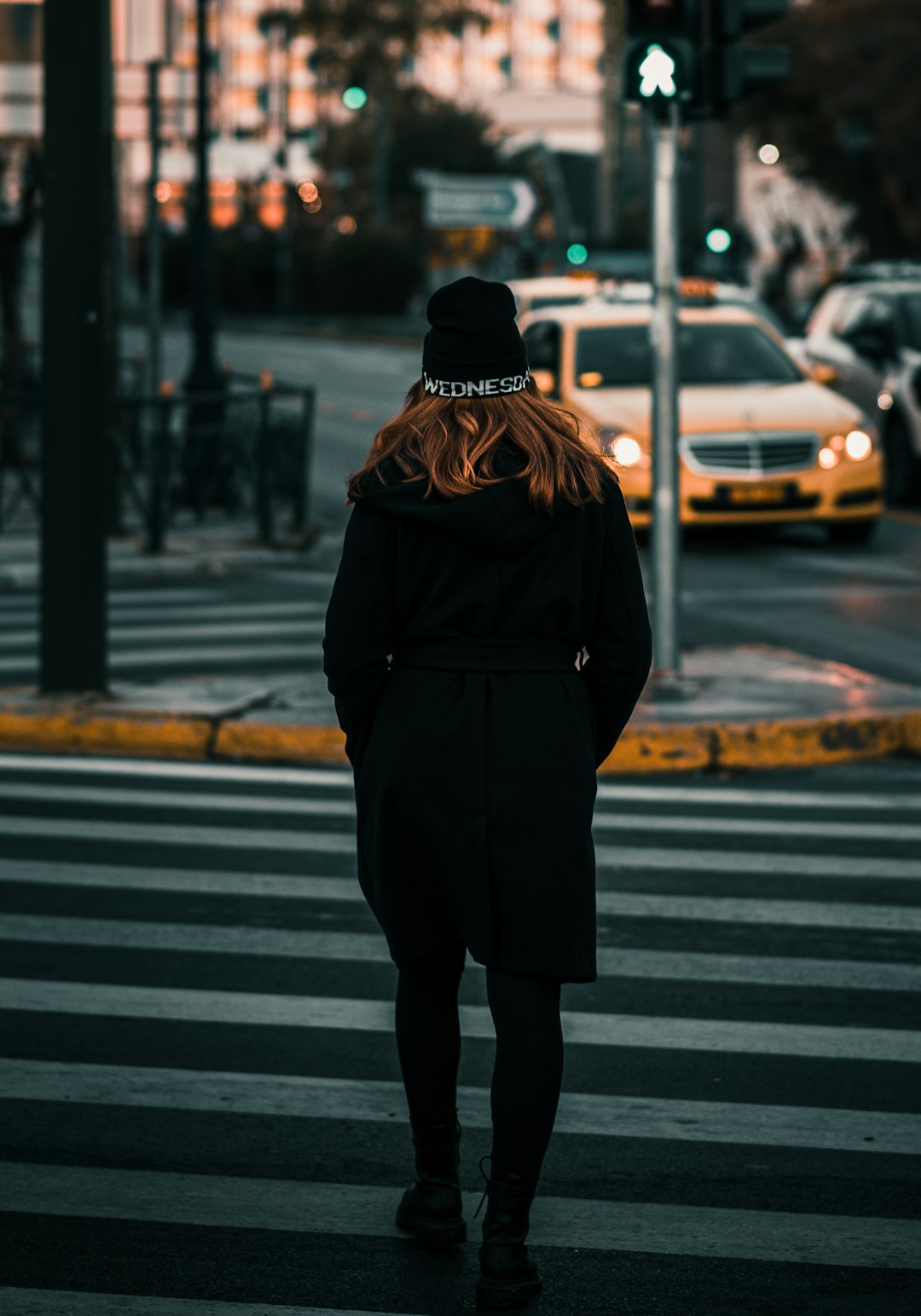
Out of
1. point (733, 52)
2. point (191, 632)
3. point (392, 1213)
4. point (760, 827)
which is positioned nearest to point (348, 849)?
point (760, 827)

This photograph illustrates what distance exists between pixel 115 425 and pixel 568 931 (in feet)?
43.6

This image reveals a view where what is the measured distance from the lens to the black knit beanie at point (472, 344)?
404 centimetres

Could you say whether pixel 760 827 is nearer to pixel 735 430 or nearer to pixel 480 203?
pixel 735 430

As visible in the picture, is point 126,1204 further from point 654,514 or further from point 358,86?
point 358,86

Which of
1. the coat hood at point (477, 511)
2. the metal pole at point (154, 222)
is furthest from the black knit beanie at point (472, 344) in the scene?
the metal pole at point (154, 222)

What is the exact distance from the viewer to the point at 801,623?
13.3 metres

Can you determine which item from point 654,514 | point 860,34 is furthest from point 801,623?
point 860,34

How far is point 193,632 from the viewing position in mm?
13344

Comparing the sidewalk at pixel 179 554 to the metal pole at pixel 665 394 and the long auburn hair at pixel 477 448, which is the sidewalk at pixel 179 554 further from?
the long auburn hair at pixel 477 448

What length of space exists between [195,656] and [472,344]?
27.5 feet

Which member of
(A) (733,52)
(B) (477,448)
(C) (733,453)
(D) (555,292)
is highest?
(A) (733,52)

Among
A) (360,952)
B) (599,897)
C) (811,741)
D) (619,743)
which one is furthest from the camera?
(811,741)

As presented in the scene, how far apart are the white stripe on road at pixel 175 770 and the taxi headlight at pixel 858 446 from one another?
841 centimetres

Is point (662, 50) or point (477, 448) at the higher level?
point (662, 50)
